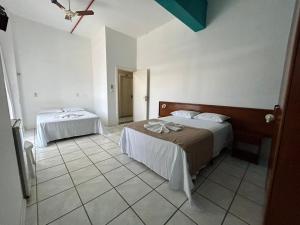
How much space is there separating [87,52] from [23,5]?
6.36 ft

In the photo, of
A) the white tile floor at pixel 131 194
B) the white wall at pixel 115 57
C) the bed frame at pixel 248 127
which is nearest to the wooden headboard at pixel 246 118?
the bed frame at pixel 248 127

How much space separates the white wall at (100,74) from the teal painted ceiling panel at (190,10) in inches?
99.7

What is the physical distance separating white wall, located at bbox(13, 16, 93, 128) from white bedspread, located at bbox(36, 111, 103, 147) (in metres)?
1.30

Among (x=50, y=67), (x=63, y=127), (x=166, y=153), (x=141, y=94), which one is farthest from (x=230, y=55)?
(x=50, y=67)

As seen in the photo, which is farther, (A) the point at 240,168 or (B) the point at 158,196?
(A) the point at 240,168

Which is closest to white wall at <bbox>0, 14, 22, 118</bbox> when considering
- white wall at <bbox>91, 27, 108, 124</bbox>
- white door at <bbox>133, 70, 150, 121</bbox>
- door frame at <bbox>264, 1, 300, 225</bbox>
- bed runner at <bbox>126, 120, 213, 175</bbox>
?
white wall at <bbox>91, 27, 108, 124</bbox>

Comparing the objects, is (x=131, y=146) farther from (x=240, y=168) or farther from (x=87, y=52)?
(x=87, y=52)

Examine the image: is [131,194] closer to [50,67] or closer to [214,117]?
[214,117]

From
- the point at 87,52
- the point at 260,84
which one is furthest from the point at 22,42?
the point at 260,84

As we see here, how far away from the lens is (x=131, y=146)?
236 centimetres

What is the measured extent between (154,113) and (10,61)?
428 centimetres

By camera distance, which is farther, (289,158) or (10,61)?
(10,61)

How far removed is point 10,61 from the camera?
138 inches

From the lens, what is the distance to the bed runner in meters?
1.63
